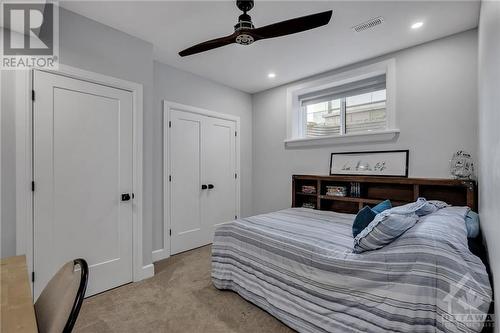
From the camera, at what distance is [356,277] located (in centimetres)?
156

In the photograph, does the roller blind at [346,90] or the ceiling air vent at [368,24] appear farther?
the roller blind at [346,90]

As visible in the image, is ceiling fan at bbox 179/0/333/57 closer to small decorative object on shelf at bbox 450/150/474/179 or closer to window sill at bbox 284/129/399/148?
window sill at bbox 284/129/399/148

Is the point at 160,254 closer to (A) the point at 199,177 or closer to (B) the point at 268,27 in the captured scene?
(A) the point at 199,177

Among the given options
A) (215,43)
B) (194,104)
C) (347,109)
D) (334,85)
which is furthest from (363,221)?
(194,104)

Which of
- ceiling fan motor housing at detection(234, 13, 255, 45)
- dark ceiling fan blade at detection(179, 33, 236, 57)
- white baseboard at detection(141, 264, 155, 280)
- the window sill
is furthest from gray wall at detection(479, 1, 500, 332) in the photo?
white baseboard at detection(141, 264, 155, 280)

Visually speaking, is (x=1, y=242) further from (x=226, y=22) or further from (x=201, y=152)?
(x=226, y=22)

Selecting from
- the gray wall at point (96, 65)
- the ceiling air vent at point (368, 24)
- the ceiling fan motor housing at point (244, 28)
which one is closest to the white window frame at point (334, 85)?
the ceiling air vent at point (368, 24)

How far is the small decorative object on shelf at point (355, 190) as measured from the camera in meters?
3.16

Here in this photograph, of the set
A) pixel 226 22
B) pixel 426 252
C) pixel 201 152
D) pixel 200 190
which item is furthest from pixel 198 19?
pixel 426 252

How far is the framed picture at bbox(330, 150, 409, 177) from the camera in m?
2.90

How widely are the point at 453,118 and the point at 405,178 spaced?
80 cm

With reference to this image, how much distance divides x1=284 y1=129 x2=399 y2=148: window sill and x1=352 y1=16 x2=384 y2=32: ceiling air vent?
1254 millimetres

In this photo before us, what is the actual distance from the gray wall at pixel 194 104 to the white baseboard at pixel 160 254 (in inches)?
2.7

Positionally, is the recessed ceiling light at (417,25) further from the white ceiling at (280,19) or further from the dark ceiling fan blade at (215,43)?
the dark ceiling fan blade at (215,43)
